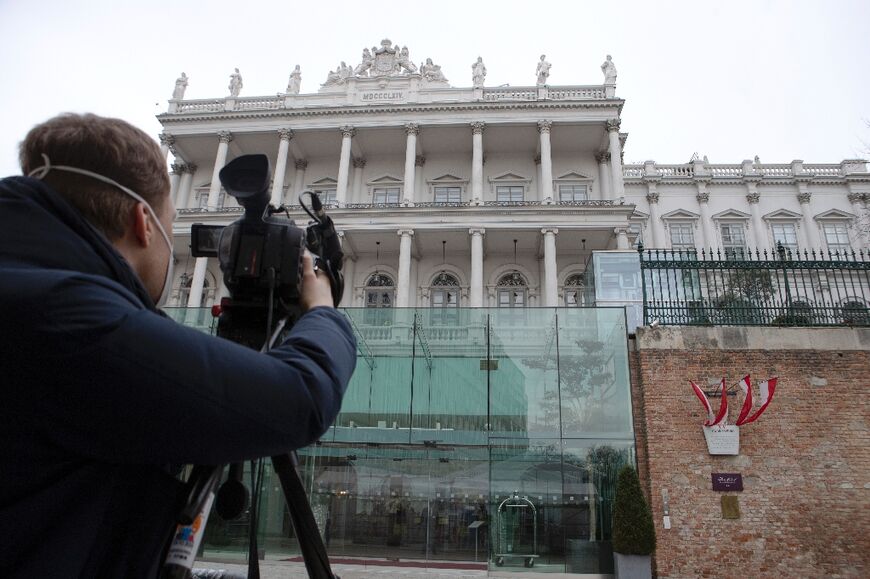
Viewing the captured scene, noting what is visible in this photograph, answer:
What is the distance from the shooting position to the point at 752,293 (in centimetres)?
1193

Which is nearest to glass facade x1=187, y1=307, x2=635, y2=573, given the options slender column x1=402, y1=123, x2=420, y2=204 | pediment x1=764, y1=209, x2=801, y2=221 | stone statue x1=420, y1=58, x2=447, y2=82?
slender column x1=402, y1=123, x2=420, y2=204

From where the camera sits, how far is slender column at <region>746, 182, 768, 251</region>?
3784 centimetres

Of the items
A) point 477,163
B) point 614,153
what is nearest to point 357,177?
point 477,163

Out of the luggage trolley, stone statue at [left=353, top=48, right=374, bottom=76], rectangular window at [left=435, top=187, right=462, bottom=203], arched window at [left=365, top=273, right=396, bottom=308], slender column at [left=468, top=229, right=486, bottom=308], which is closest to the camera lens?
the luggage trolley

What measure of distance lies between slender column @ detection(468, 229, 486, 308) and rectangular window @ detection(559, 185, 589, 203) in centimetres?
641

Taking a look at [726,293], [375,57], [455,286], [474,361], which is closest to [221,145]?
[375,57]

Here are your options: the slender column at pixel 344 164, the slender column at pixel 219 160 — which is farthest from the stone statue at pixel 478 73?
the slender column at pixel 219 160

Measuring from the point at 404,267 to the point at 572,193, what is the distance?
11.2m

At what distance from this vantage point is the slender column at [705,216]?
38.2 metres

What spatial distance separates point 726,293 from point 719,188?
31.6m

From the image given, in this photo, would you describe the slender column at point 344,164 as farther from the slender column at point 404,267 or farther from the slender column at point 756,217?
the slender column at point 756,217

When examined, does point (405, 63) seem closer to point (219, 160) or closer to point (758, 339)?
point (219, 160)

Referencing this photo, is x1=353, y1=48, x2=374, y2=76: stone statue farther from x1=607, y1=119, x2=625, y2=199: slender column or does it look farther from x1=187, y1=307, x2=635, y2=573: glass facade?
x1=187, y1=307, x2=635, y2=573: glass facade

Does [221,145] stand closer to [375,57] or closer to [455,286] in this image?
[375,57]
